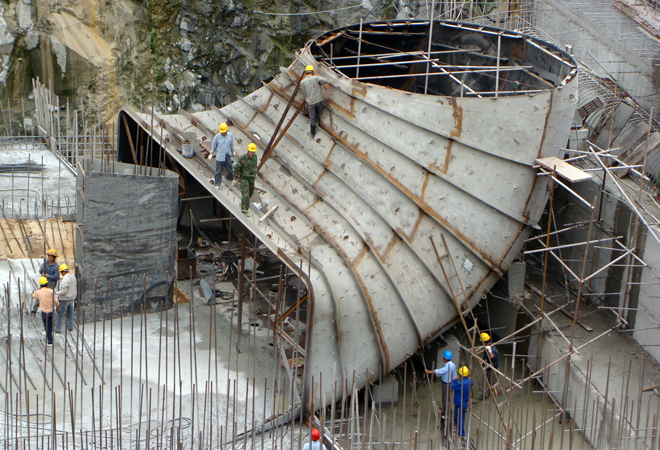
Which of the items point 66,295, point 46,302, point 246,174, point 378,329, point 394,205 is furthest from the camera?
point 394,205

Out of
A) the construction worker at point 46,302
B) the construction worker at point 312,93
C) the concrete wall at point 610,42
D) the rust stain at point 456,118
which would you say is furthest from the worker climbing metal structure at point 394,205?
the concrete wall at point 610,42

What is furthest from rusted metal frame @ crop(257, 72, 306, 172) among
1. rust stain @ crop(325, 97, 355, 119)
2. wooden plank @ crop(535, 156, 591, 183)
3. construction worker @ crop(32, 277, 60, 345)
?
wooden plank @ crop(535, 156, 591, 183)

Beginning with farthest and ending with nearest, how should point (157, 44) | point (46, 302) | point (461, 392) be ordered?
1. point (157, 44)
2. point (46, 302)
3. point (461, 392)

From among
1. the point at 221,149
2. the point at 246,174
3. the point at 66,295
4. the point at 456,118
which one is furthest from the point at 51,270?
the point at 456,118

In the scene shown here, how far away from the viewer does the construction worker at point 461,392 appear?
13.6 metres

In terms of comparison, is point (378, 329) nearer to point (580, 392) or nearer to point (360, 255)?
point (360, 255)

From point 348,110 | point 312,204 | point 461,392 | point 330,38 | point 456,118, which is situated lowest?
point 461,392

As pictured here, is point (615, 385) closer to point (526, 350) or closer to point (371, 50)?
point (526, 350)

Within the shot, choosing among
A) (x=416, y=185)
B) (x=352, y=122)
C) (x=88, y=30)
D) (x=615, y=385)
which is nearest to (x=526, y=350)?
(x=615, y=385)

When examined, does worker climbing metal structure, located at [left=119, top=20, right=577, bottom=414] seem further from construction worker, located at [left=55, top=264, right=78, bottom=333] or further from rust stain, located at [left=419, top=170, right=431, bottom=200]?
construction worker, located at [left=55, top=264, right=78, bottom=333]

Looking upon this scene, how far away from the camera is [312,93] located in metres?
16.2

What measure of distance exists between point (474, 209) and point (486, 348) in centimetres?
280

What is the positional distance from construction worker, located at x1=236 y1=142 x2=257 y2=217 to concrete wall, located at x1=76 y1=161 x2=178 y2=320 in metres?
1.54

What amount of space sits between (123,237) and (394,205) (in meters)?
5.56
